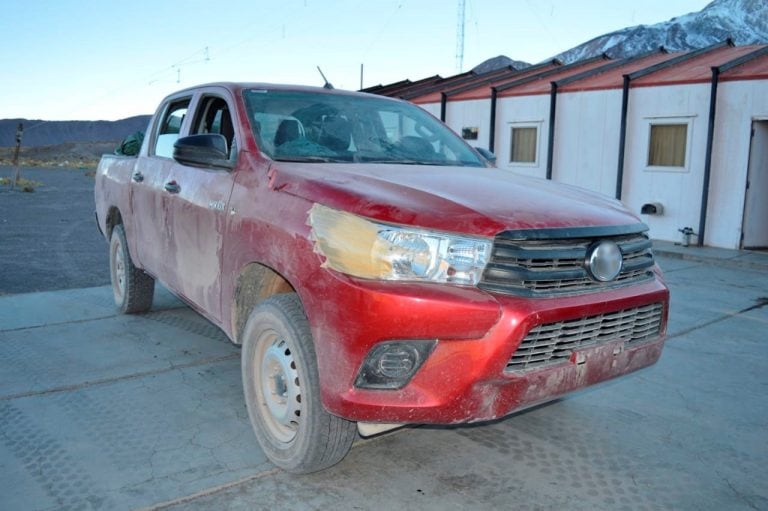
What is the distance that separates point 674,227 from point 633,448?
35.7ft

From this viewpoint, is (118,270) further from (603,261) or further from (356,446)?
(603,261)

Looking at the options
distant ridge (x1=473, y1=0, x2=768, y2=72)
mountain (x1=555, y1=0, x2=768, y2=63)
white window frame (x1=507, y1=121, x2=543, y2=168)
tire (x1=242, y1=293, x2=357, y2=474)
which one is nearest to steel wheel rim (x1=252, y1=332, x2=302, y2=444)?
tire (x1=242, y1=293, x2=357, y2=474)

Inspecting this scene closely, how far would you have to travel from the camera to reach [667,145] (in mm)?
13539

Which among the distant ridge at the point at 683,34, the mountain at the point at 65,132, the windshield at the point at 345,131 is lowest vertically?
the windshield at the point at 345,131

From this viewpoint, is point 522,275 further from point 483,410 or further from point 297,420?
point 297,420

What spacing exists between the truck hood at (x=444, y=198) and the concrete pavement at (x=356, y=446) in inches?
49.7

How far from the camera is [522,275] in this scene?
2752 millimetres

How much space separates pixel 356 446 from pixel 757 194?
37.8 feet

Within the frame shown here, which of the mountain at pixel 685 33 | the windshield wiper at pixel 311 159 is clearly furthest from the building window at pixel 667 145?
the mountain at pixel 685 33

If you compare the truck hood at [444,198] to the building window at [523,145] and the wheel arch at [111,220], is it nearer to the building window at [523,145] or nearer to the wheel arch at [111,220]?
the wheel arch at [111,220]

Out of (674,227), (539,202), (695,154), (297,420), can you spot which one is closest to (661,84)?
(695,154)

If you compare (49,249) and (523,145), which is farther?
(523,145)

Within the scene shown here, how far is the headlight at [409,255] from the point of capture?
269 centimetres

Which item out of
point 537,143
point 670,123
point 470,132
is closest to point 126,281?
point 670,123
